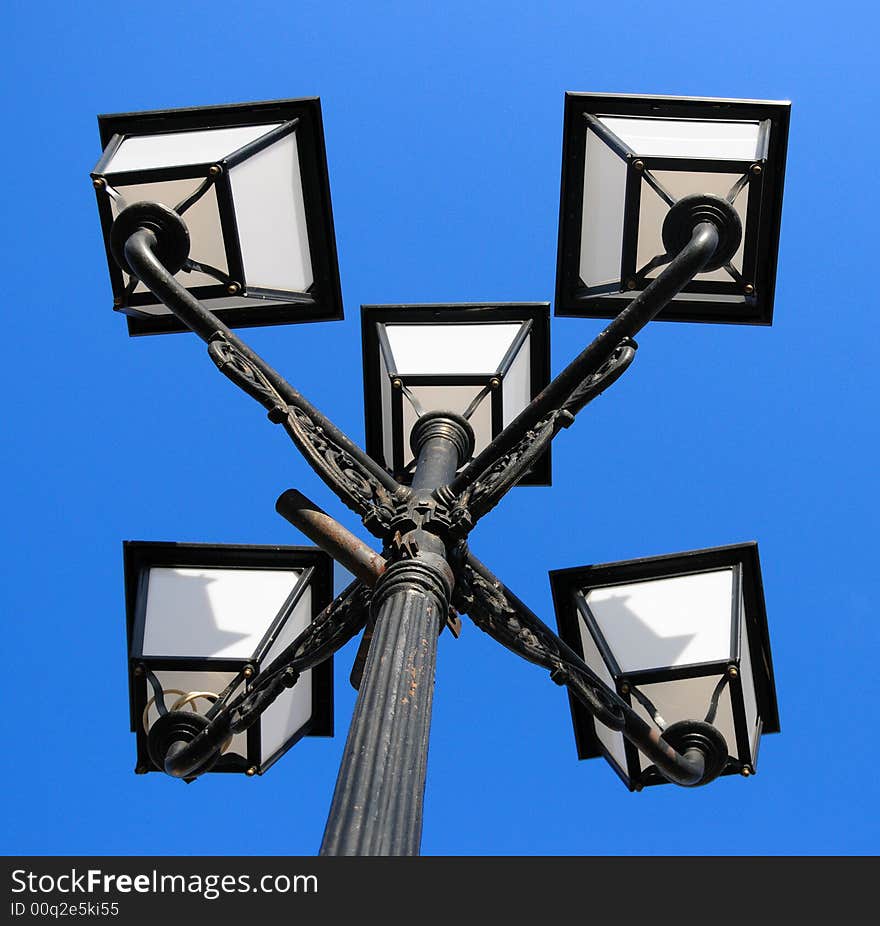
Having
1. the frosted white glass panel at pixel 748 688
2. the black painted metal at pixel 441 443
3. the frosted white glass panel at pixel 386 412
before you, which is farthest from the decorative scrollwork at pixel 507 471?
the frosted white glass panel at pixel 386 412

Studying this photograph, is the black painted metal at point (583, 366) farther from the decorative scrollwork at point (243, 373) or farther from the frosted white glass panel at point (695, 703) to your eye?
the frosted white glass panel at point (695, 703)

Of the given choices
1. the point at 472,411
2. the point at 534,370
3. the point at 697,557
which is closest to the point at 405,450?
the point at 472,411

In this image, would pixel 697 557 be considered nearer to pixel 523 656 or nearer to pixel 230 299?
pixel 523 656

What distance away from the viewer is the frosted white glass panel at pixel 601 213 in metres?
6.45

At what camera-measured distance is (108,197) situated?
622cm

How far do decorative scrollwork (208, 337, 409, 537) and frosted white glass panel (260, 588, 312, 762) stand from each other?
4.49 feet

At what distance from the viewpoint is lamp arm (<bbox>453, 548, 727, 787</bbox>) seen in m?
5.14

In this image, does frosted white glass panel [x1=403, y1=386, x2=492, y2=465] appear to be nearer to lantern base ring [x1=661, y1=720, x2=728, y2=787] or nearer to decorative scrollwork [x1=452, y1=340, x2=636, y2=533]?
decorative scrollwork [x1=452, y1=340, x2=636, y2=533]

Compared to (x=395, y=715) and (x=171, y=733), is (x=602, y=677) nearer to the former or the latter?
(x=171, y=733)

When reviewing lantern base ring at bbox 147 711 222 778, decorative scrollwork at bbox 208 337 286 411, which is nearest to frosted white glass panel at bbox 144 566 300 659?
lantern base ring at bbox 147 711 222 778

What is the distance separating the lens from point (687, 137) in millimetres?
6418

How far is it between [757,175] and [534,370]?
1693mm

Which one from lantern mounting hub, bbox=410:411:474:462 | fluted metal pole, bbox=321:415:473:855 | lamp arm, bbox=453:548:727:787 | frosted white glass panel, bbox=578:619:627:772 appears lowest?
fluted metal pole, bbox=321:415:473:855

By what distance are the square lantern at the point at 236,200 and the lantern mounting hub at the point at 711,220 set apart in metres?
1.81
